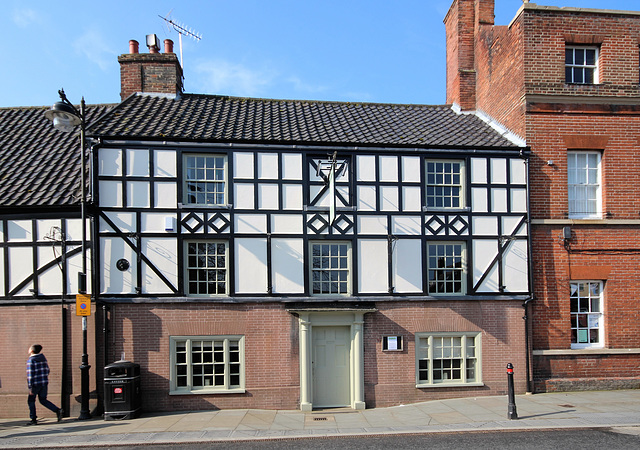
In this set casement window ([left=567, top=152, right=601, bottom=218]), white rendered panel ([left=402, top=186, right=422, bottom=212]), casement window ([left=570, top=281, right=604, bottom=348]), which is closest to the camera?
white rendered panel ([left=402, top=186, right=422, bottom=212])

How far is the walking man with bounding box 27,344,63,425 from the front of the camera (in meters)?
10.7

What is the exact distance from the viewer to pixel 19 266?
38.2ft

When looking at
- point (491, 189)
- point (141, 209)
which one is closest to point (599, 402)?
point (491, 189)

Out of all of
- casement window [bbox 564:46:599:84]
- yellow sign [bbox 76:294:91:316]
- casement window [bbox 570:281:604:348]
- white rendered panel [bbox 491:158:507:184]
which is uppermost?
casement window [bbox 564:46:599:84]

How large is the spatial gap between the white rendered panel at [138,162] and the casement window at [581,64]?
40.1 ft

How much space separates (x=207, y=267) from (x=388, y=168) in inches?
217

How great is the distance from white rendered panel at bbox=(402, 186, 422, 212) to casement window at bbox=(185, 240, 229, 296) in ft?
16.2

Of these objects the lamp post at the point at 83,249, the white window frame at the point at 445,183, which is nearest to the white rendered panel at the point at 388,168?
the white window frame at the point at 445,183

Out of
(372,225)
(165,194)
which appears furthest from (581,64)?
(165,194)

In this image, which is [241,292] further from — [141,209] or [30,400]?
[30,400]

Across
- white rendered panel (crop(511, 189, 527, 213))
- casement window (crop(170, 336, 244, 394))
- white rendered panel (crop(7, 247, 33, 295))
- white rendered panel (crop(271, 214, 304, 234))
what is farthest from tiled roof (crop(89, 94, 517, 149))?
casement window (crop(170, 336, 244, 394))

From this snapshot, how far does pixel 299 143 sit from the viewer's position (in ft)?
40.8

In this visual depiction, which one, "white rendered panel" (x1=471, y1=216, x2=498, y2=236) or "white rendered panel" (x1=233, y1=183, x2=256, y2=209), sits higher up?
"white rendered panel" (x1=233, y1=183, x2=256, y2=209)

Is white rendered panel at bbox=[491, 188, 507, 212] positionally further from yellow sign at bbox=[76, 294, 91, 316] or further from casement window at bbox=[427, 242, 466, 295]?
yellow sign at bbox=[76, 294, 91, 316]
